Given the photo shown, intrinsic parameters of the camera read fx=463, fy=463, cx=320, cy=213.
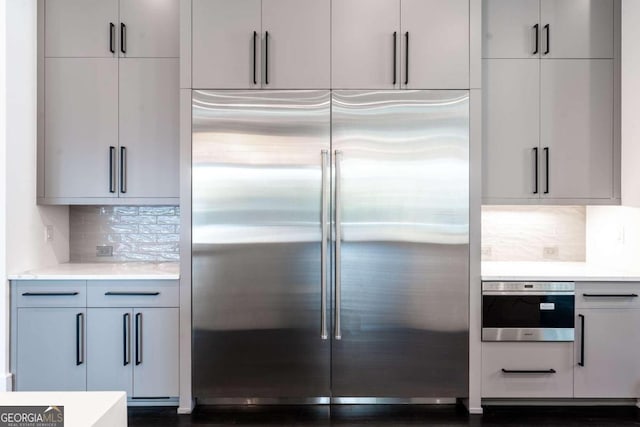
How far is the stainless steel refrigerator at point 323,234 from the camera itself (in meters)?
2.90

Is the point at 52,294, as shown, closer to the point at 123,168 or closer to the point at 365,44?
the point at 123,168

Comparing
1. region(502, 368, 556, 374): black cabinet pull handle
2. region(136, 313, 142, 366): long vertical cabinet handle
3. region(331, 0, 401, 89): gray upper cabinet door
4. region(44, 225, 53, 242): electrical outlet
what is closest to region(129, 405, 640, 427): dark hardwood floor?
region(502, 368, 556, 374): black cabinet pull handle

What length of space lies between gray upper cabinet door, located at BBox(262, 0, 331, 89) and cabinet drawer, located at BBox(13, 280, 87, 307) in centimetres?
174

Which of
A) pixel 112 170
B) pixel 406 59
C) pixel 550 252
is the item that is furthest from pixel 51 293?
pixel 550 252

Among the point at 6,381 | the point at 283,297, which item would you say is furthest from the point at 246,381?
the point at 6,381

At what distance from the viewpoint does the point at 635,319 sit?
2936 mm

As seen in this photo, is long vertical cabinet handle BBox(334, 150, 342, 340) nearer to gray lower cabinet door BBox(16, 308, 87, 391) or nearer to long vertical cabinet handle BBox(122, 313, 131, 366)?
long vertical cabinet handle BBox(122, 313, 131, 366)

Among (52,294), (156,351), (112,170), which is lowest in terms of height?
(156,351)

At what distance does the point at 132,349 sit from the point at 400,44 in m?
2.56

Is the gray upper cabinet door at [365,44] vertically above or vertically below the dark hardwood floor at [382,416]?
above

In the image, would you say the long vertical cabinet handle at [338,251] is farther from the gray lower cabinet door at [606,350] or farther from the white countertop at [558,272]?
the gray lower cabinet door at [606,350]

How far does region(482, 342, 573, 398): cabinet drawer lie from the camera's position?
295 centimetres

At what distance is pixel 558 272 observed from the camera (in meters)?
3.08

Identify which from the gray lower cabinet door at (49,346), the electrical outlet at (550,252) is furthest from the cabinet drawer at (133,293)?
the electrical outlet at (550,252)
